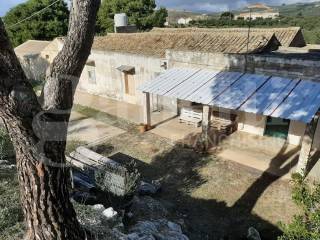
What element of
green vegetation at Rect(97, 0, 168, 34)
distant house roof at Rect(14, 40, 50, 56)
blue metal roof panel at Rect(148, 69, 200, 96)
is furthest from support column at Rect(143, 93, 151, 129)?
green vegetation at Rect(97, 0, 168, 34)

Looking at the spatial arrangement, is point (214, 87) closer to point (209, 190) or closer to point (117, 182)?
point (209, 190)

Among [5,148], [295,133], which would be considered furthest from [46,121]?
[295,133]

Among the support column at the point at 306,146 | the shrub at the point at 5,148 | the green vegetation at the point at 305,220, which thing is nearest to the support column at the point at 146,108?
the shrub at the point at 5,148

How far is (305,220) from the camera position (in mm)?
5531

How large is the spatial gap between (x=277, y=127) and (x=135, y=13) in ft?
110

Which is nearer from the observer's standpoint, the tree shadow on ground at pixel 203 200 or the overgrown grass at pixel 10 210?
the overgrown grass at pixel 10 210

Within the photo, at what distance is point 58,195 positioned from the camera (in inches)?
179

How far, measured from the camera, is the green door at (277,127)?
550 inches

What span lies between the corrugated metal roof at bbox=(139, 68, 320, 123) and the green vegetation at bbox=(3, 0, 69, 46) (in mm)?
31662

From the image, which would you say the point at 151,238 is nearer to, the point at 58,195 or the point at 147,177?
the point at 58,195

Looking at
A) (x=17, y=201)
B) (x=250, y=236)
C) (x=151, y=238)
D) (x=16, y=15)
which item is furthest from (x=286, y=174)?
(x=16, y=15)

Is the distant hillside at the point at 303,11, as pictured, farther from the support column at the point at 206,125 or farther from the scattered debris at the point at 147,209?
the scattered debris at the point at 147,209

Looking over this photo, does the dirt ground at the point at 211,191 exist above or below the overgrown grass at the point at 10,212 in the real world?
below

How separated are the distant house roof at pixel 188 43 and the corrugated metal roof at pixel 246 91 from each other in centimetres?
374
